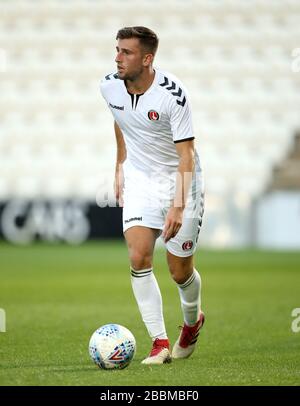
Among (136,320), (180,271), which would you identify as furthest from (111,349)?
(136,320)

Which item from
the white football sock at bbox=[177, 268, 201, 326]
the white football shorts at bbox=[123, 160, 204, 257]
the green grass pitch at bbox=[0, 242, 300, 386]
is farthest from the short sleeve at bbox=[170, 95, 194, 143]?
the green grass pitch at bbox=[0, 242, 300, 386]

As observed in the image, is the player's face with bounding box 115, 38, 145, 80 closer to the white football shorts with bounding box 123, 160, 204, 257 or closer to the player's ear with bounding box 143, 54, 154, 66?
the player's ear with bounding box 143, 54, 154, 66

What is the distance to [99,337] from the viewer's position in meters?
5.29

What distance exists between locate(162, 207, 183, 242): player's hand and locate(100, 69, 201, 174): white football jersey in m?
0.40

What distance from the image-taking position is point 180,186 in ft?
18.1

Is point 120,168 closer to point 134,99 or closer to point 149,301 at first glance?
point 134,99

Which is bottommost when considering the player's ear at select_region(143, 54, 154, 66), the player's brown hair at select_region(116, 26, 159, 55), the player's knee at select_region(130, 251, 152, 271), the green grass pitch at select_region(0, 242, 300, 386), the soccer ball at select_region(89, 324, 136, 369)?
the green grass pitch at select_region(0, 242, 300, 386)

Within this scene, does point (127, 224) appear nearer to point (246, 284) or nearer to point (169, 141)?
point (169, 141)

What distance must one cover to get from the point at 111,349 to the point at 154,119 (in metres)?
1.35

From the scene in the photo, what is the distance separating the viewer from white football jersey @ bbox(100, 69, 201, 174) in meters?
5.53

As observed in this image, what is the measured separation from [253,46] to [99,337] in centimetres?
2401

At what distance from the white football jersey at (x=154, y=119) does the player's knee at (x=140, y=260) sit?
Answer: 54cm

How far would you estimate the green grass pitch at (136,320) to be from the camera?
498 centimetres

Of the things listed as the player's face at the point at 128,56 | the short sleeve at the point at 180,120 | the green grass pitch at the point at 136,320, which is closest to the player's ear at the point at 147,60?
the player's face at the point at 128,56
